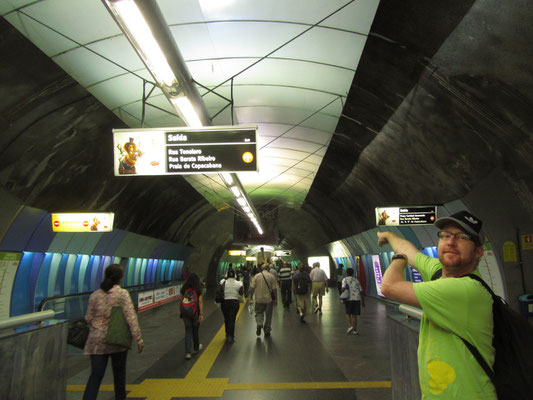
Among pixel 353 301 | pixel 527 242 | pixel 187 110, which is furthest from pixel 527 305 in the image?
pixel 187 110

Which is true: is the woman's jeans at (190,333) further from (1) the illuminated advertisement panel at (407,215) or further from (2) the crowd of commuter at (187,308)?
(1) the illuminated advertisement panel at (407,215)

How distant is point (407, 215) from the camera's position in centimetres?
1190

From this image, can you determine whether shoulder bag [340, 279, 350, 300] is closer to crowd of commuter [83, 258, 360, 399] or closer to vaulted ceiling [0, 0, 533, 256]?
crowd of commuter [83, 258, 360, 399]

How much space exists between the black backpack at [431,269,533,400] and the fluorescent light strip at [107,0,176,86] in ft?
13.5

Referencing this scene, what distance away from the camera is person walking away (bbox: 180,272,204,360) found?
27.9ft

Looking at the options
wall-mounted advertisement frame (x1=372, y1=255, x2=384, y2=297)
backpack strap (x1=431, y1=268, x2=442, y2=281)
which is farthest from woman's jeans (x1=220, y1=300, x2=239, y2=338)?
wall-mounted advertisement frame (x1=372, y1=255, x2=384, y2=297)

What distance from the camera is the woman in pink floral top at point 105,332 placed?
16.3 feet

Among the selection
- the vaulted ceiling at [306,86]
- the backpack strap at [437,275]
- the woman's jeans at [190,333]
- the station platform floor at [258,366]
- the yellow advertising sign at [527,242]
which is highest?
the vaulted ceiling at [306,86]

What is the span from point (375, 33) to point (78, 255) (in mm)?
13803

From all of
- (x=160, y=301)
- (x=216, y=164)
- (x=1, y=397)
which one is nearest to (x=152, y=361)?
(x=216, y=164)

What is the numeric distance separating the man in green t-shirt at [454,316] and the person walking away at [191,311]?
6.87m

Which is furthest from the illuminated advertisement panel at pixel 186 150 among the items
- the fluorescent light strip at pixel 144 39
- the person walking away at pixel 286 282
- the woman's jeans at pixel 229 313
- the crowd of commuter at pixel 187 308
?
the person walking away at pixel 286 282

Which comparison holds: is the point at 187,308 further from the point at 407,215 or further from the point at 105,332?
the point at 407,215

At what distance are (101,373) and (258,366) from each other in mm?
3278
